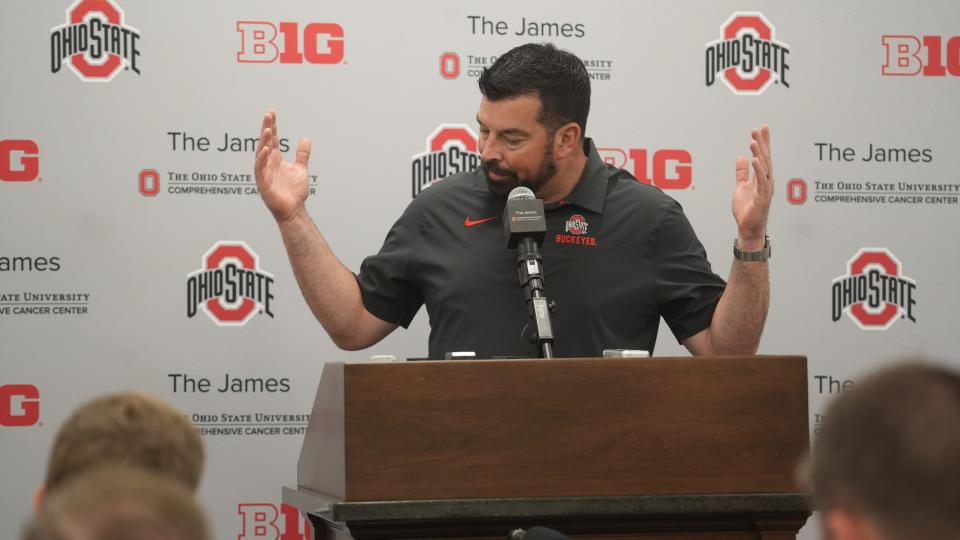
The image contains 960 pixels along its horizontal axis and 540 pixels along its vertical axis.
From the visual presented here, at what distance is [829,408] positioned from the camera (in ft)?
3.46

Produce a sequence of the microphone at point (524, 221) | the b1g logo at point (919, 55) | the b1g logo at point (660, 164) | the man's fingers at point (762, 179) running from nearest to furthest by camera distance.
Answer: the microphone at point (524, 221)
the man's fingers at point (762, 179)
the b1g logo at point (660, 164)
the b1g logo at point (919, 55)

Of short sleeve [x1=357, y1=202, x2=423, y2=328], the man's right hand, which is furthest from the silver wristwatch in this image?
the man's right hand

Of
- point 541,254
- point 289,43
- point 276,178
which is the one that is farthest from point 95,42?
point 541,254

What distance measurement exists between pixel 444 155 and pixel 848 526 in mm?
3181

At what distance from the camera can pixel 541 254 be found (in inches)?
117

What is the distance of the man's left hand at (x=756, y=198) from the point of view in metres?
2.67

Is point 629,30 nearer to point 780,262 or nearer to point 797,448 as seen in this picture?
point 780,262

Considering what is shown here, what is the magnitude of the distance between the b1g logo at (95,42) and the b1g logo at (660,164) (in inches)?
65.1

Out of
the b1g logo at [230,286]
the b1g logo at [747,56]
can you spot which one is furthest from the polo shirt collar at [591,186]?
the b1g logo at [230,286]

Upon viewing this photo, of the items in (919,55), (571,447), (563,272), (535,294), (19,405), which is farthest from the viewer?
(919,55)

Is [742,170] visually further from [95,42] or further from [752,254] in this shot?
[95,42]

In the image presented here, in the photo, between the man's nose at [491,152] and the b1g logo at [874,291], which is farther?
the b1g logo at [874,291]

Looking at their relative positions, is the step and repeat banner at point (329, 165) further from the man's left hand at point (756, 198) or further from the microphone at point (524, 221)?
the microphone at point (524, 221)

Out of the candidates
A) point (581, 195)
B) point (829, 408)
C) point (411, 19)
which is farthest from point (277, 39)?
point (829, 408)
